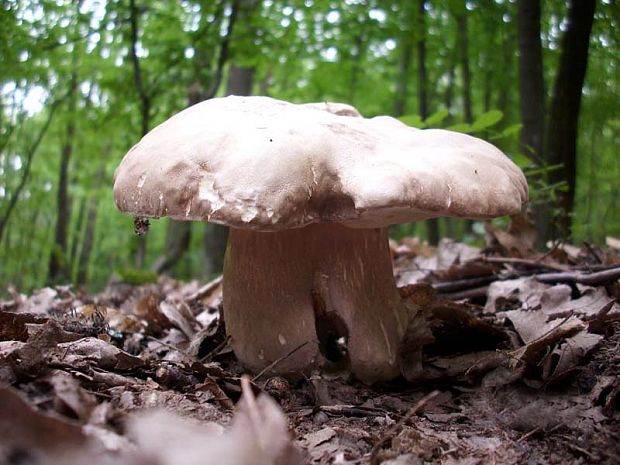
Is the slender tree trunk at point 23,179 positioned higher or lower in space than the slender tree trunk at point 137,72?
lower

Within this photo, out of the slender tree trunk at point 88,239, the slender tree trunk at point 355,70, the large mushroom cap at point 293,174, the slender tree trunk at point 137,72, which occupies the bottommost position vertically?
the slender tree trunk at point 88,239

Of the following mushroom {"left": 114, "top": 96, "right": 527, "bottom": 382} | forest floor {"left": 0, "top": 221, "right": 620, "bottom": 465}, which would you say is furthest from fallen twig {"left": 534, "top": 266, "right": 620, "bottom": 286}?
mushroom {"left": 114, "top": 96, "right": 527, "bottom": 382}

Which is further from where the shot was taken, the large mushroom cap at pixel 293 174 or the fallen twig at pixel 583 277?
the fallen twig at pixel 583 277

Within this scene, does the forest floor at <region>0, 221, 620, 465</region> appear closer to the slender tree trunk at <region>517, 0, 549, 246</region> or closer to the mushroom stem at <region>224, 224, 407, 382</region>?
the mushroom stem at <region>224, 224, 407, 382</region>

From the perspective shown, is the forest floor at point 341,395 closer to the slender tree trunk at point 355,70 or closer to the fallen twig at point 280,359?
the fallen twig at point 280,359

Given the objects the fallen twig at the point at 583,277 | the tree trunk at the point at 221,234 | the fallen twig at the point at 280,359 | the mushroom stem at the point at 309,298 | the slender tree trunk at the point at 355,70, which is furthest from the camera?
the slender tree trunk at the point at 355,70

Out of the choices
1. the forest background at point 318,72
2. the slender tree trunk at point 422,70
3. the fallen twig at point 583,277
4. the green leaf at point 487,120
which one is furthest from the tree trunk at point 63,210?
the fallen twig at point 583,277

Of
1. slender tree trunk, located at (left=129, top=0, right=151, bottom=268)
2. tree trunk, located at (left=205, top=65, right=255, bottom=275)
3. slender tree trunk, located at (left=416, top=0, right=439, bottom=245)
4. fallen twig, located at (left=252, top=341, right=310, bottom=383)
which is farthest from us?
tree trunk, located at (left=205, top=65, right=255, bottom=275)
